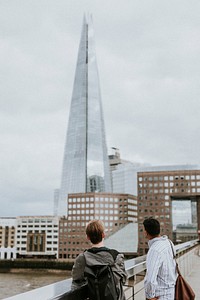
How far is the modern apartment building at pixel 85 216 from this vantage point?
11181cm

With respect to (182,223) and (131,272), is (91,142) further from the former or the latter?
(131,272)

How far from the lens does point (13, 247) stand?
11912 centimetres

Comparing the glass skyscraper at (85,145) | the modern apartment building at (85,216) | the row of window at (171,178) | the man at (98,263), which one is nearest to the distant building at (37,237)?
the modern apartment building at (85,216)

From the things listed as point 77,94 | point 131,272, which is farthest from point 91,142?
point 131,272

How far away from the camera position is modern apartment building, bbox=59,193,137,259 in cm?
11181

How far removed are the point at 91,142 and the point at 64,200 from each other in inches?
863

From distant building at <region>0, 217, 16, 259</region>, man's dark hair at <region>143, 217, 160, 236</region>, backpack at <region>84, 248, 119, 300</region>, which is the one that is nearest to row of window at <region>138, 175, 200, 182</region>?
distant building at <region>0, 217, 16, 259</region>

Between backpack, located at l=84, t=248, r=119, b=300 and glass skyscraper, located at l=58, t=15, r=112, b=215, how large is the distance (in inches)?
5171

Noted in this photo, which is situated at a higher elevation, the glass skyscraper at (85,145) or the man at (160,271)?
the glass skyscraper at (85,145)

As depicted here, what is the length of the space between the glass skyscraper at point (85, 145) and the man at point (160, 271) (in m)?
130

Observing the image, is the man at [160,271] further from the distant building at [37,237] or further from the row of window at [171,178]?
the distant building at [37,237]

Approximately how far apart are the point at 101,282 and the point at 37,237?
116974 mm

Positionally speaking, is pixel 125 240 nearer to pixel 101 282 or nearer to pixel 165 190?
pixel 165 190

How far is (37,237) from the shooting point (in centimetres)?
11562
